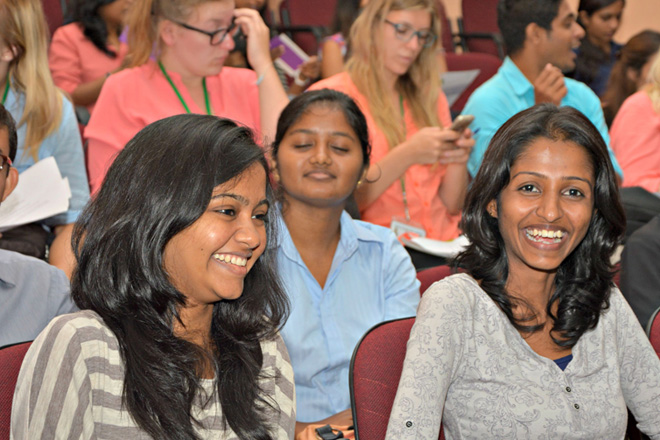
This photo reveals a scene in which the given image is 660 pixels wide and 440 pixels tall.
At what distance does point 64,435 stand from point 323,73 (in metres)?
3.18

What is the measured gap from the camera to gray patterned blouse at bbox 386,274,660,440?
1.54 metres

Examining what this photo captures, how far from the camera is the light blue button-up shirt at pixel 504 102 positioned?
3.32 meters

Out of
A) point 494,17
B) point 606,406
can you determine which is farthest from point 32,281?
point 494,17

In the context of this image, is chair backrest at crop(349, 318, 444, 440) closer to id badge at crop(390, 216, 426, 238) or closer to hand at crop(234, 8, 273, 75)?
id badge at crop(390, 216, 426, 238)

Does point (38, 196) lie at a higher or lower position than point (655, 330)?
higher

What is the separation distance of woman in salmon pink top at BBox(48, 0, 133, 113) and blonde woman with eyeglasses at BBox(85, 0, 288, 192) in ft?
3.06

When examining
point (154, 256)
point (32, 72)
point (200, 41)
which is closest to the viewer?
point (154, 256)

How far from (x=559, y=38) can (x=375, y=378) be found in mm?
2532

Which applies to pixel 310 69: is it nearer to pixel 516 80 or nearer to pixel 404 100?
pixel 404 100

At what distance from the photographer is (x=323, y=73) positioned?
164 inches

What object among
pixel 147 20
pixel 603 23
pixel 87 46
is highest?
pixel 147 20

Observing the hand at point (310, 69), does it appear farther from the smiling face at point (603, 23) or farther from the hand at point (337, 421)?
the smiling face at point (603, 23)

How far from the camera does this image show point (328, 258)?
2.27 m

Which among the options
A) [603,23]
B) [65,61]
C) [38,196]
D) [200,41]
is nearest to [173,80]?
[200,41]
